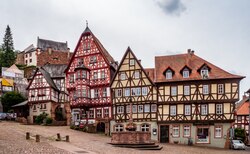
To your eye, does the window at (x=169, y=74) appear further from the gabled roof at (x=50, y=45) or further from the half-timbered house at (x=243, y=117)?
the gabled roof at (x=50, y=45)

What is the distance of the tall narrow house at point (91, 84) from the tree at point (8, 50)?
5329cm

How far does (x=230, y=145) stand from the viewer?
3591 cm

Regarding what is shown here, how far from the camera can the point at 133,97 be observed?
132 feet

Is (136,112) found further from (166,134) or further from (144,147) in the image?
(144,147)

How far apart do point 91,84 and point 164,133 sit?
13203 mm

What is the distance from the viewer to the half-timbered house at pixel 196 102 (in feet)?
119

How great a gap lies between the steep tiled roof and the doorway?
6145 millimetres

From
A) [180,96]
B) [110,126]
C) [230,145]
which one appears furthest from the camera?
[110,126]

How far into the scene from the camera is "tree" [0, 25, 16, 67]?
91256 mm

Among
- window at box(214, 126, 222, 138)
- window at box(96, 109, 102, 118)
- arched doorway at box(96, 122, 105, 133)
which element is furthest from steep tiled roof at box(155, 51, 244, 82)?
arched doorway at box(96, 122, 105, 133)

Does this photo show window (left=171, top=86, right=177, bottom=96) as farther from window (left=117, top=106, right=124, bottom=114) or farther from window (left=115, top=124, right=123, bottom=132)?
window (left=115, top=124, right=123, bottom=132)

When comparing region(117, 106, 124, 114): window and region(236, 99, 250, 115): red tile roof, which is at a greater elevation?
region(117, 106, 124, 114): window

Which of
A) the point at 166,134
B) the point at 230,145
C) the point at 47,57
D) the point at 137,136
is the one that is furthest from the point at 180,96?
the point at 47,57

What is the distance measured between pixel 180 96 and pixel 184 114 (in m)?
2.35
